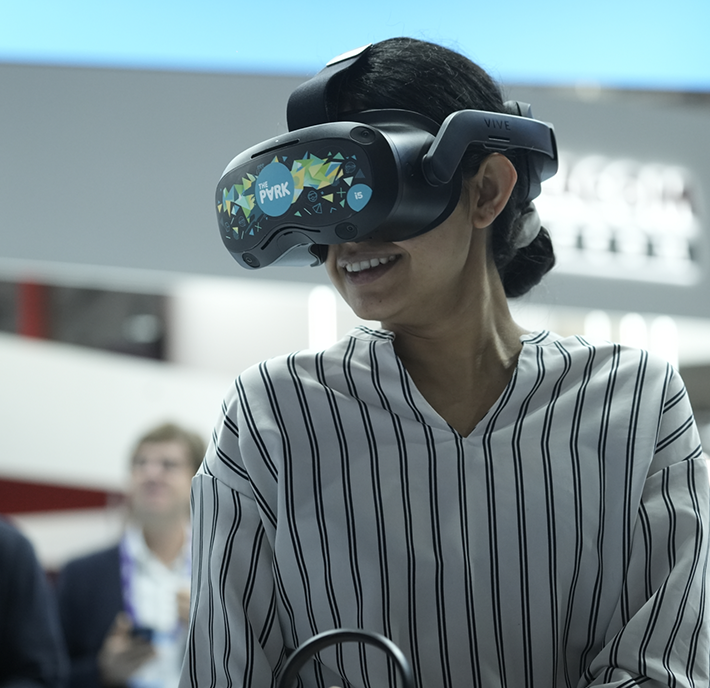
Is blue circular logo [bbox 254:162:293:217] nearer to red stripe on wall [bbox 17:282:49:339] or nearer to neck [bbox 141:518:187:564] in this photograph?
neck [bbox 141:518:187:564]

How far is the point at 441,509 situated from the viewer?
0.86 meters

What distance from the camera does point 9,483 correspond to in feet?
14.5

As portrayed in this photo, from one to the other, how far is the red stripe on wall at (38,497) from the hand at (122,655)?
7.58 ft

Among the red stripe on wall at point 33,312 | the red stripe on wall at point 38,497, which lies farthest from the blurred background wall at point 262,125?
the red stripe on wall at point 33,312

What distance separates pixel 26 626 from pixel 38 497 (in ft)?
A: 9.23

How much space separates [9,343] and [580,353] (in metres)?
4.12

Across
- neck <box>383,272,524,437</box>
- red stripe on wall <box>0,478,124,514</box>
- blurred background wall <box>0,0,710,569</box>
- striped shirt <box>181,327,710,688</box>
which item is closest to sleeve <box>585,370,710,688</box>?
striped shirt <box>181,327,710,688</box>

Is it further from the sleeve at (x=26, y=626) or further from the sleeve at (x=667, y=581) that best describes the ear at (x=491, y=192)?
the sleeve at (x=26, y=626)

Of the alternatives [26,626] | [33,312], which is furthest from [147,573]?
[33,312]

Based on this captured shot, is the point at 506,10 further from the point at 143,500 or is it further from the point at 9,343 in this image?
the point at 9,343

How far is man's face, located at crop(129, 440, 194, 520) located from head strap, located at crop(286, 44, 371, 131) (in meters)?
1.80

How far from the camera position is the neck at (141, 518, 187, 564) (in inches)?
98.4

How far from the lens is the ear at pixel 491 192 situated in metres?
0.89

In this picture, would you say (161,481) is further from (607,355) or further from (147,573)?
(607,355)
